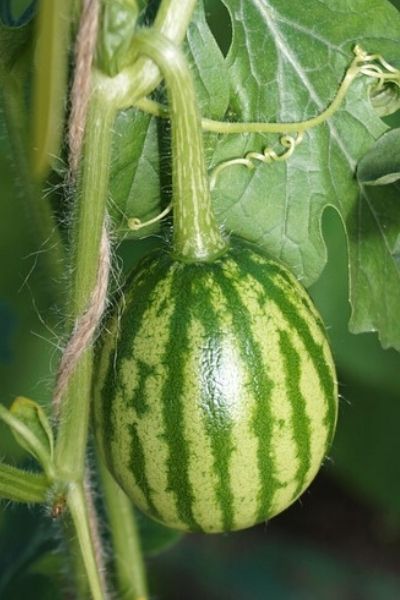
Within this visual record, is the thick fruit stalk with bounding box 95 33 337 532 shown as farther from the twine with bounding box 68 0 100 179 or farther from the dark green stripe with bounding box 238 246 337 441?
the twine with bounding box 68 0 100 179

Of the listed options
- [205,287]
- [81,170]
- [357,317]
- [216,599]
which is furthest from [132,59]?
[216,599]

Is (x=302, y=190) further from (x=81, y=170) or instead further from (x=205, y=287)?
(x=81, y=170)

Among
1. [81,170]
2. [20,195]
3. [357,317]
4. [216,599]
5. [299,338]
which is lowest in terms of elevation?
[216,599]

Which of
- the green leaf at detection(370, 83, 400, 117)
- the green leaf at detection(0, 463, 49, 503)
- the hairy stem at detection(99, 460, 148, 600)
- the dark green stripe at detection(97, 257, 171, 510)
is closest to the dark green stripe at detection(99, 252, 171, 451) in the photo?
the dark green stripe at detection(97, 257, 171, 510)

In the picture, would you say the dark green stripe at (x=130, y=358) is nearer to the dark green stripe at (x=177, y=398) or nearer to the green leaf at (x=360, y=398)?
the dark green stripe at (x=177, y=398)

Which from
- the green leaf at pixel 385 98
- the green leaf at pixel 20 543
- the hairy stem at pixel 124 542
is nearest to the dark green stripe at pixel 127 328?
the hairy stem at pixel 124 542

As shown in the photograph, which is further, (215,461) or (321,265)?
(321,265)
